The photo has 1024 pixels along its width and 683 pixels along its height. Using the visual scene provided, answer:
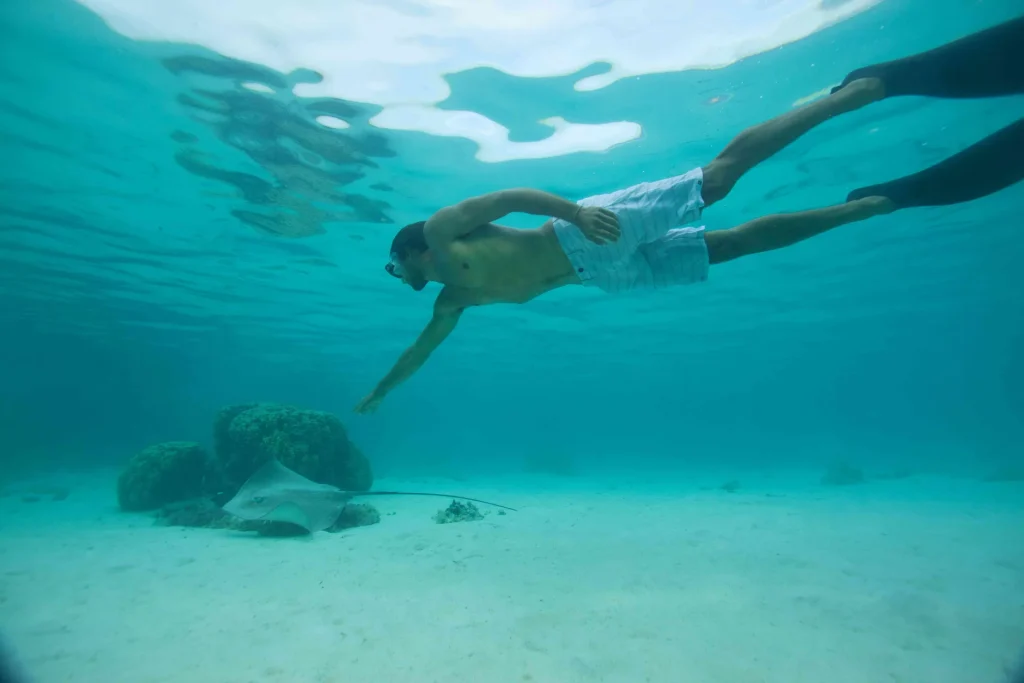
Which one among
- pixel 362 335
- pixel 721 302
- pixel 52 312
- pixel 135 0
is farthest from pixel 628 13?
pixel 52 312

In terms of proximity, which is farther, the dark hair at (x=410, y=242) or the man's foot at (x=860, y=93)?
the dark hair at (x=410, y=242)

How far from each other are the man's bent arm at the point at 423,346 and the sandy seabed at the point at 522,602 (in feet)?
8.89

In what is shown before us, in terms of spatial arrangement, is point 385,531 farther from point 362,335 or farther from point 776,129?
point 362,335

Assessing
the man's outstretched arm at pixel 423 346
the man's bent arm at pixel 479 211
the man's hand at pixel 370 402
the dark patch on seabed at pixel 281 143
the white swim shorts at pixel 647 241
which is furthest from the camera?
the dark patch on seabed at pixel 281 143

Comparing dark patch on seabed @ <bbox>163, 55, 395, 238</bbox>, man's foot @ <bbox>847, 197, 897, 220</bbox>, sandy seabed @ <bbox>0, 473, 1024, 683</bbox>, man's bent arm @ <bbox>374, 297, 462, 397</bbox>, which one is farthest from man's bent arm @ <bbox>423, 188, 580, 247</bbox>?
dark patch on seabed @ <bbox>163, 55, 395, 238</bbox>

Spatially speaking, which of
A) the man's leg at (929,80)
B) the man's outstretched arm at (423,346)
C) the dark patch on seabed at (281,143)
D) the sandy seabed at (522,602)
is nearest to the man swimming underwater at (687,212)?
the man's leg at (929,80)

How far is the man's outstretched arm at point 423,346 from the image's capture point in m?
5.45

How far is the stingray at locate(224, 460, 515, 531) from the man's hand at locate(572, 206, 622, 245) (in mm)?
5841

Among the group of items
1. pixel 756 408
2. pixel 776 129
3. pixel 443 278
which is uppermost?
pixel 776 129

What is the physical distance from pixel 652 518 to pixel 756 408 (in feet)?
398

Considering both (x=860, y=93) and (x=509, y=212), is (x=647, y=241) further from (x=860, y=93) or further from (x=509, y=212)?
(x=860, y=93)

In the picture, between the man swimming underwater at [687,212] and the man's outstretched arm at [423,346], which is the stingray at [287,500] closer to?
the man's outstretched arm at [423,346]

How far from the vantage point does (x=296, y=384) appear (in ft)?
225

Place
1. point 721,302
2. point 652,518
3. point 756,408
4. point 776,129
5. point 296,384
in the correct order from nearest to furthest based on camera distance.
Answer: point 776,129 < point 652,518 < point 721,302 < point 296,384 < point 756,408
